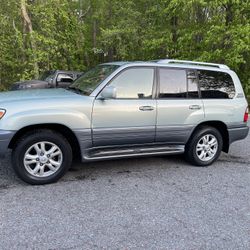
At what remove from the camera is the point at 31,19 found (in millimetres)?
15461

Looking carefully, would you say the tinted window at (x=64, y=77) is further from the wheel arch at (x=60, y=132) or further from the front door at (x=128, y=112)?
the wheel arch at (x=60, y=132)

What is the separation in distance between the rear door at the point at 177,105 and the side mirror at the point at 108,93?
2.77ft

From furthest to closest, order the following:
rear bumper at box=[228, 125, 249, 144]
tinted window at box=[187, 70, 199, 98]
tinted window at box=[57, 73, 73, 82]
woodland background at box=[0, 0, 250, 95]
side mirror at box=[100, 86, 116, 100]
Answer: tinted window at box=[57, 73, 73, 82] < woodland background at box=[0, 0, 250, 95] < rear bumper at box=[228, 125, 249, 144] < tinted window at box=[187, 70, 199, 98] < side mirror at box=[100, 86, 116, 100]

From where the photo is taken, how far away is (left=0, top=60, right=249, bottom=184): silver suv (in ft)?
13.9

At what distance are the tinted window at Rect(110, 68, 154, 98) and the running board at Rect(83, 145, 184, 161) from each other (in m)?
0.82

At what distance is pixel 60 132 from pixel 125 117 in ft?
3.21

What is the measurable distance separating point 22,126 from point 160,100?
2135 millimetres

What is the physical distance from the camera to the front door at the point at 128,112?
15.0 ft

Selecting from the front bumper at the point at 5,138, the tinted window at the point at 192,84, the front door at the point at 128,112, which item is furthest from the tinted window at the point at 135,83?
the front bumper at the point at 5,138

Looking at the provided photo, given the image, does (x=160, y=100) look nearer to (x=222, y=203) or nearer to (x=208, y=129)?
(x=208, y=129)

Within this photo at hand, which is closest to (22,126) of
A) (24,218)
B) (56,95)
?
(56,95)

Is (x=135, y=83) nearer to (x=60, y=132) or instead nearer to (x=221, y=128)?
(x=60, y=132)

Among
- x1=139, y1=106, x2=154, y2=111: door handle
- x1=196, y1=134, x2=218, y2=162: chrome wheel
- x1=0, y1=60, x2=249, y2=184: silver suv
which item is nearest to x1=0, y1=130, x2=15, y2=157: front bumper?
x1=0, y1=60, x2=249, y2=184: silver suv

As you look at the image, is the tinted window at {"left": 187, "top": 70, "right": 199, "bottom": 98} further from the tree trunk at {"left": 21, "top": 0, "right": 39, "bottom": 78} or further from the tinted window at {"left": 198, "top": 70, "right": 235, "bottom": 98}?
the tree trunk at {"left": 21, "top": 0, "right": 39, "bottom": 78}
